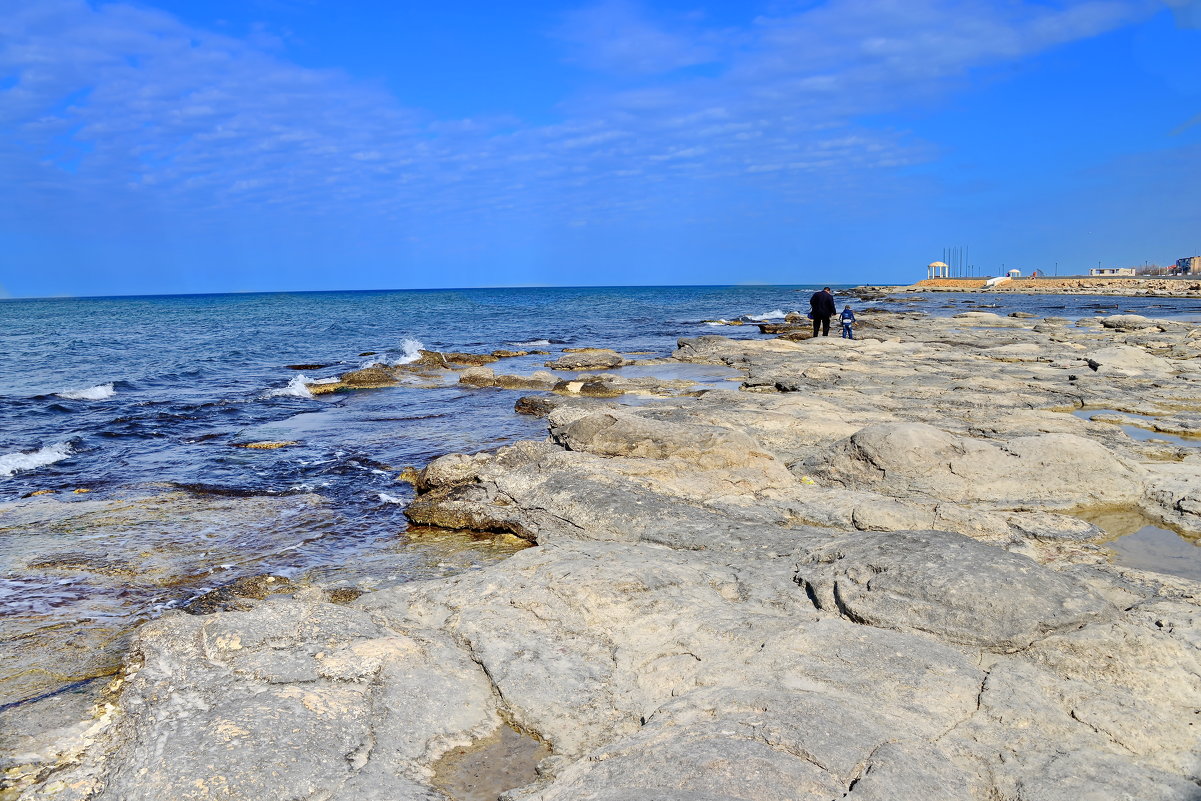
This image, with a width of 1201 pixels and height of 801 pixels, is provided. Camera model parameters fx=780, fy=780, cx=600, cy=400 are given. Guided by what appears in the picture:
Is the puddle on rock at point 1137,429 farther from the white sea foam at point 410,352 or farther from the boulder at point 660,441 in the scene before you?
the white sea foam at point 410,352

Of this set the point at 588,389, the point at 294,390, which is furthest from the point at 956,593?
the point at 294,390

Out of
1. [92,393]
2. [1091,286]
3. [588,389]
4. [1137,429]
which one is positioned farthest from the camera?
[1091,286]

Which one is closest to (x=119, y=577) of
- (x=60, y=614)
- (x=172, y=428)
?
(x=60, y=614)

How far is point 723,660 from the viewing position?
4.52 m

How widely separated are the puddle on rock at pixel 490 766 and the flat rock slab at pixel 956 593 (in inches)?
87.9

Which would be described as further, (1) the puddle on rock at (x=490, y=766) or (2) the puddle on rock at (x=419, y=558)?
(2) the puddle on rock at (x=419, y=558)

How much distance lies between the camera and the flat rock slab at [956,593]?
467 centimetres

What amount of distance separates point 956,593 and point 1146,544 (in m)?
3.46

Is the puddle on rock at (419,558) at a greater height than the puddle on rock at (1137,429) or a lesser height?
lesser

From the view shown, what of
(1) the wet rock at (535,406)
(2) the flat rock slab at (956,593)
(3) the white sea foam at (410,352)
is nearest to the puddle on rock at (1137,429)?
(2) the flat rock slab at (956,593)

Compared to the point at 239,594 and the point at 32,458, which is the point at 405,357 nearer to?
the point at 32,458

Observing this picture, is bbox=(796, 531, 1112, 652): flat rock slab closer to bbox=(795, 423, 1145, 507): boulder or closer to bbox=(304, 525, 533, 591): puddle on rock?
bbox=(795, 423, 1145, 507): boulder

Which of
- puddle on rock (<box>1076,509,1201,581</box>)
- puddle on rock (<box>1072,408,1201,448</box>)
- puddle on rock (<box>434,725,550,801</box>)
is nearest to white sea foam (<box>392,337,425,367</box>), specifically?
puddle on rock (<box>1072,408,1201,448</box>)

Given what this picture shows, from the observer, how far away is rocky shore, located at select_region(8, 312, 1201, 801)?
3.52 metres
